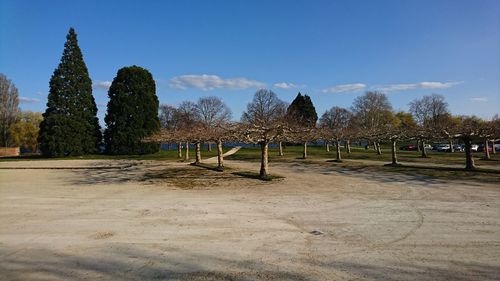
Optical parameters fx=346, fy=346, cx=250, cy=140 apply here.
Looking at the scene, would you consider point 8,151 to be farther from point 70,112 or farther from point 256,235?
point 256,235

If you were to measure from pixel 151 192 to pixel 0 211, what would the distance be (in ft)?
19.4

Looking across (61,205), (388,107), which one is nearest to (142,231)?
(61,205)

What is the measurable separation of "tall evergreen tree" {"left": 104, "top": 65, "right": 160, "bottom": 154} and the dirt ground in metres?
34.8

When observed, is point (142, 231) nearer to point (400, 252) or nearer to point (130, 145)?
point (400, 252)

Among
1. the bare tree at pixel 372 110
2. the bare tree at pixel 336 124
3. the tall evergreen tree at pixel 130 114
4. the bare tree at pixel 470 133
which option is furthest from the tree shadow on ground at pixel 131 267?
the bare tree at pixel 372 110

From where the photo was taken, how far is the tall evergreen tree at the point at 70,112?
47.3 meters

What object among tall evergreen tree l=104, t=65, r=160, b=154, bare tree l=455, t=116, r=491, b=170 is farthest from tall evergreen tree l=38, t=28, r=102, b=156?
bare tree l=455, t=116, r=491, b=170

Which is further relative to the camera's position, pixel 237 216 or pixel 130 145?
pixel 130 145

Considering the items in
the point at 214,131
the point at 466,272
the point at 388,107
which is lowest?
the point at 466,272

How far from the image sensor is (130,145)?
49969 millimetres

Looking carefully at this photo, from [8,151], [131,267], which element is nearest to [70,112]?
[8,151]

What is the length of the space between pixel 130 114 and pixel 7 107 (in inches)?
1050

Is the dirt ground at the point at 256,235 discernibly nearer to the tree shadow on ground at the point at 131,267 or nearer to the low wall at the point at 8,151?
the tree shadow on ground at the point at 131,267

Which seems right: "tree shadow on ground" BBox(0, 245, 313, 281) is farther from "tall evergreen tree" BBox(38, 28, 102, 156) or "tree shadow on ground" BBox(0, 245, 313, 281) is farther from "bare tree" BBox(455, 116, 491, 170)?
"tall evergreen tree" BBox(38, 28, 102, 156)
